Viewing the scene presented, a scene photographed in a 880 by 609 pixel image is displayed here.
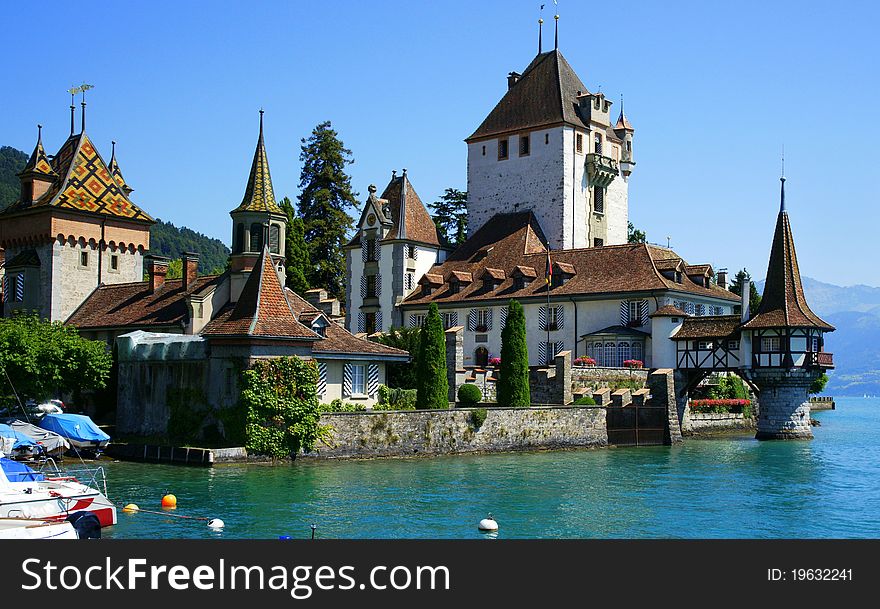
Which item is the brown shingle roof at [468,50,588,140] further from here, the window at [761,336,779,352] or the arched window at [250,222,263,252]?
the arched window at [250,222,263,252]

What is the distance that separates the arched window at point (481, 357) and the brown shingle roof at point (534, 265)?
10.5ft

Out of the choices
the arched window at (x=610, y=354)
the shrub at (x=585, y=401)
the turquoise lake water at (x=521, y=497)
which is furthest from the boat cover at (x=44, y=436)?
the arched window at (x=610, y=354)

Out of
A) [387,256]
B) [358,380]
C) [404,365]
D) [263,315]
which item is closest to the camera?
[263,315]

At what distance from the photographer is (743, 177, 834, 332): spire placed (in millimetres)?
56781

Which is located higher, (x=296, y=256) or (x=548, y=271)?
(x=296, y=256)

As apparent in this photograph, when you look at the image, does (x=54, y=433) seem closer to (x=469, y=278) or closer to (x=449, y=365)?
(x=449, y=365)

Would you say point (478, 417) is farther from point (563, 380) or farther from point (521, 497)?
point (521, 497)

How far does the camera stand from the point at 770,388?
2280 inches

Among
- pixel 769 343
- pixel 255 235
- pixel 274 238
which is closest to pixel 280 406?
pixel 255 235

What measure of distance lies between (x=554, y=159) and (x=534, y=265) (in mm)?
9844

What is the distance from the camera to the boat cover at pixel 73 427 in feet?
128

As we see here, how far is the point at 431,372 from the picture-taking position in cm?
4828

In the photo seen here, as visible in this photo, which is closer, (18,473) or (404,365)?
(18,473)
